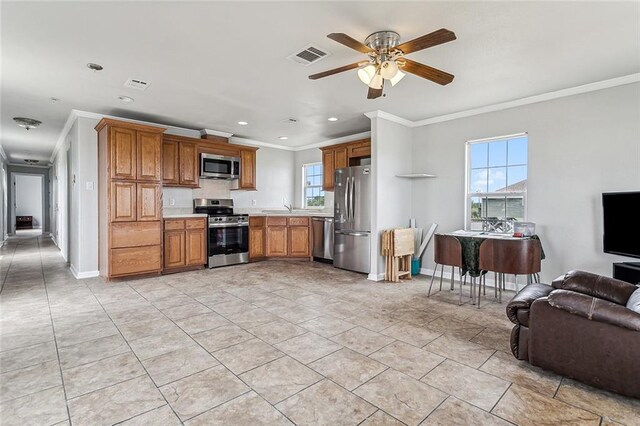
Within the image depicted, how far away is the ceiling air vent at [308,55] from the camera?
9.52ft

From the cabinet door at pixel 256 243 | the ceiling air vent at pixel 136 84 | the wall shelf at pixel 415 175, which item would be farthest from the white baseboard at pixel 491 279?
the ceiling air vent at pixel 136 84

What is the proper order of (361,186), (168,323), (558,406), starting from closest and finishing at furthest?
(558,406) → (168,323) → (361,186)

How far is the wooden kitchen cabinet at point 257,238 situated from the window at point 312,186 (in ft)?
4.90

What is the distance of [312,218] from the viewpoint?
650 centimetres

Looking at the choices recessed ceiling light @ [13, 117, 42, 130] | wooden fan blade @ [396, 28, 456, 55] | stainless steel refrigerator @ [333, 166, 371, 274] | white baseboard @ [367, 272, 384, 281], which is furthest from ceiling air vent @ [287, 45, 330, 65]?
recessed ceiling light @ [13, 117, 42, 130]

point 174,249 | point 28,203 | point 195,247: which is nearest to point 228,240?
point 195,247

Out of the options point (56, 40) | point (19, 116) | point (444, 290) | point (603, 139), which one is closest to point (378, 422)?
point (444, 290)

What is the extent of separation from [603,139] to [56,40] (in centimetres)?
559

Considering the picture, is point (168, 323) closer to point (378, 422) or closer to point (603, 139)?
point (378, 422)

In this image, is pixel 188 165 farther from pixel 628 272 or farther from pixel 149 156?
pixel 628 272

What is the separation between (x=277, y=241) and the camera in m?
6.46

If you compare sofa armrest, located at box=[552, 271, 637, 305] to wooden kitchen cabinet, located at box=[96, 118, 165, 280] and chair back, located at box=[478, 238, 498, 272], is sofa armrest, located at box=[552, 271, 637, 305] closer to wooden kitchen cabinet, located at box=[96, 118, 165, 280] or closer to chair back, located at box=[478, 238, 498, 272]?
chair back, located at box=[478, 238, 498, 272]

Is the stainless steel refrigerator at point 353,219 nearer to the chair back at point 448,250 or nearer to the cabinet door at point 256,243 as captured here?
the chair back at point 448,250

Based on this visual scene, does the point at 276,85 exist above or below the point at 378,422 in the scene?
above
